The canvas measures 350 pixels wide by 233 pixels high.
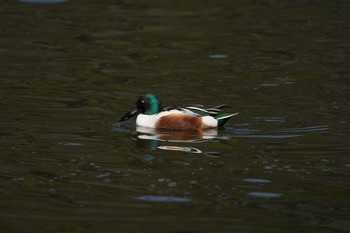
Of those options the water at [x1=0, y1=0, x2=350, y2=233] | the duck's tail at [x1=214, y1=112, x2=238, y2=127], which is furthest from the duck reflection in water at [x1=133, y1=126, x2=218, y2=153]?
the duck's tail at [x1=214, y1=112, x2=238, y2=127]

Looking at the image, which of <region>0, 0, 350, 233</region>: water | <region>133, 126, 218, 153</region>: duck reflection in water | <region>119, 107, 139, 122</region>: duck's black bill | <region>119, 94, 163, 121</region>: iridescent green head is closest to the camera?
<region>0, 0, 350, 233</region>: water

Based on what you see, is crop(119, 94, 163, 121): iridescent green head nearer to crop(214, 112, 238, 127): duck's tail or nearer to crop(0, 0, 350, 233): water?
crop(0, 0, 350, 233): water

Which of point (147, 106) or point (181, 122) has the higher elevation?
point (147, 106)

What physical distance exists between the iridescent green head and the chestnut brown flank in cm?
28

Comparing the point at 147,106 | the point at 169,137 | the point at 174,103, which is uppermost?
the point at 147,106

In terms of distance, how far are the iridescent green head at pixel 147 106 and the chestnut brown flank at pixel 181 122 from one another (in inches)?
10.9

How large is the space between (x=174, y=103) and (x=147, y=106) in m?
1.03

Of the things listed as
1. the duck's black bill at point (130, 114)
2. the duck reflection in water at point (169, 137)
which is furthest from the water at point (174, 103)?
the duck's black bill at point (130, 114)

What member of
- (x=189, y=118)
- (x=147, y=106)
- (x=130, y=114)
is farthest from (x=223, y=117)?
(x=130, y=114)

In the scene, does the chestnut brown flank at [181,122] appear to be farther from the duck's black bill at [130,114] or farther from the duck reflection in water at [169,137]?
the duck's black bill at [130,114]

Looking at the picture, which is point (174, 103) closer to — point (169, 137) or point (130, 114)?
point (130, 114)

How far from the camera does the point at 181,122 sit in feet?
35.8

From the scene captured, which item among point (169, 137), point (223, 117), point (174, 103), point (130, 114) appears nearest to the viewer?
point (169, 137)

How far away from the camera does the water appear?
7.50m
